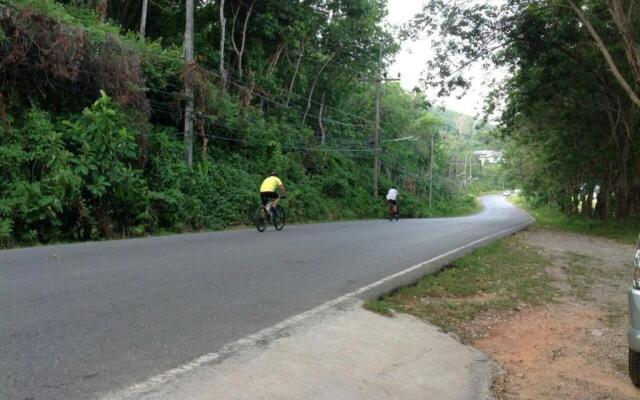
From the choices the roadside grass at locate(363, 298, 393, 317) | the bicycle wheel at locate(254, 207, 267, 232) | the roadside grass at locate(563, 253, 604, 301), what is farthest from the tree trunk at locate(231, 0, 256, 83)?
the roadside grass at locate(363, 298, 393, 317)

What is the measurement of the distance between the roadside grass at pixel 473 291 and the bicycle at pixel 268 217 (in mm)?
6198

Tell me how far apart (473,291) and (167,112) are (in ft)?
45.1

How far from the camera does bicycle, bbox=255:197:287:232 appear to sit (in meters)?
16.2

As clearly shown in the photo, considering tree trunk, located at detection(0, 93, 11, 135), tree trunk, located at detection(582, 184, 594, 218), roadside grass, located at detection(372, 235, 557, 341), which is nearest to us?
roadside grass, located at detection(372, 235, 557, 341)

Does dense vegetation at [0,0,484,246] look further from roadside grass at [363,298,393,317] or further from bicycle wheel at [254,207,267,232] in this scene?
roadside grass at [363,298,393,317]

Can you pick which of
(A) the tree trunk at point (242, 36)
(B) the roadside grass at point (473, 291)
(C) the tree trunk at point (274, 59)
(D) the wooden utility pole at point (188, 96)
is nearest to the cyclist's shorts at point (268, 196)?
(D) the wooden utility pole at point (188, 96)

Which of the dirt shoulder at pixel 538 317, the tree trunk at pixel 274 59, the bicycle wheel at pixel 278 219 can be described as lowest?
the dirt shoulder at pixel 538 317

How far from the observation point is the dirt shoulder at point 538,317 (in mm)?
5418

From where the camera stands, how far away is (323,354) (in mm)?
5168

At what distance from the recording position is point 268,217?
16531mm

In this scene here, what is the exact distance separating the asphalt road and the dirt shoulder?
1160 millimetres

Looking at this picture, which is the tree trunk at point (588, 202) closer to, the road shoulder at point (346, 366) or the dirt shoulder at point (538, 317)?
the dirt shoulder at point (538, 317)

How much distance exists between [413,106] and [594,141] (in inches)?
1517

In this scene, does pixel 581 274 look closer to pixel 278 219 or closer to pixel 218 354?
pixel 278 219
